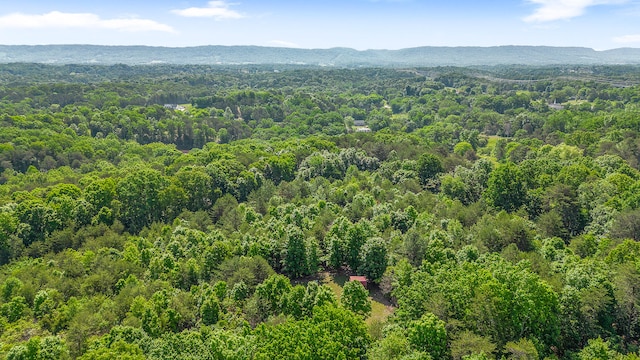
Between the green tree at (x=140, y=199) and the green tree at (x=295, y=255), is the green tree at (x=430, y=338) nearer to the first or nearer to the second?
the green tree at (x=295, y=255)

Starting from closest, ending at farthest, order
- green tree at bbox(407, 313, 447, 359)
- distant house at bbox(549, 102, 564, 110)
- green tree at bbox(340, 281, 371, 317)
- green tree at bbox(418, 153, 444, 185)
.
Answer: green tree at bbox(407, 313, 447, 359) < green tree at bbox(340, 281, 371, 317) < green tree at bbox(418, 153, 444, 185) < distant house at bbox(549, 102, 564, 110)

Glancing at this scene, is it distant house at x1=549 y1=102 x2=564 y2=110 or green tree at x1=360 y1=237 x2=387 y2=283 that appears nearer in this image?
green tree at x1=360 y1=237 x2=387 y2=283

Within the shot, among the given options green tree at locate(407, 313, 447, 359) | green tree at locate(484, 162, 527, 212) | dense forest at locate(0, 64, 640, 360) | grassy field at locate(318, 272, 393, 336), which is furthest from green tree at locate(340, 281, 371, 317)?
green tree at locate(484, 162, 527, 212)

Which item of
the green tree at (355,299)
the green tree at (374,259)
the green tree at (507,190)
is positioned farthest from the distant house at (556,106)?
the green tree at (355,299)

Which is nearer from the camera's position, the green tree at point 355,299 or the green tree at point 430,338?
the green tree at point 430,338

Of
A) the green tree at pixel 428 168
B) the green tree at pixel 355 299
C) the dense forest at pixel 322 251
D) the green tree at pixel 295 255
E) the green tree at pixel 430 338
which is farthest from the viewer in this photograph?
the green tree at pixel 428 168

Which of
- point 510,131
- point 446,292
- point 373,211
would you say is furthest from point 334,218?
point 510,131

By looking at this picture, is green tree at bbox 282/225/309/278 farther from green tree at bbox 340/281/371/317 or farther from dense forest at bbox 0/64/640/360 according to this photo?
green tree at bbox 340/281/371/317

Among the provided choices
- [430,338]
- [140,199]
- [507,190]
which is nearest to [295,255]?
[430,338]
